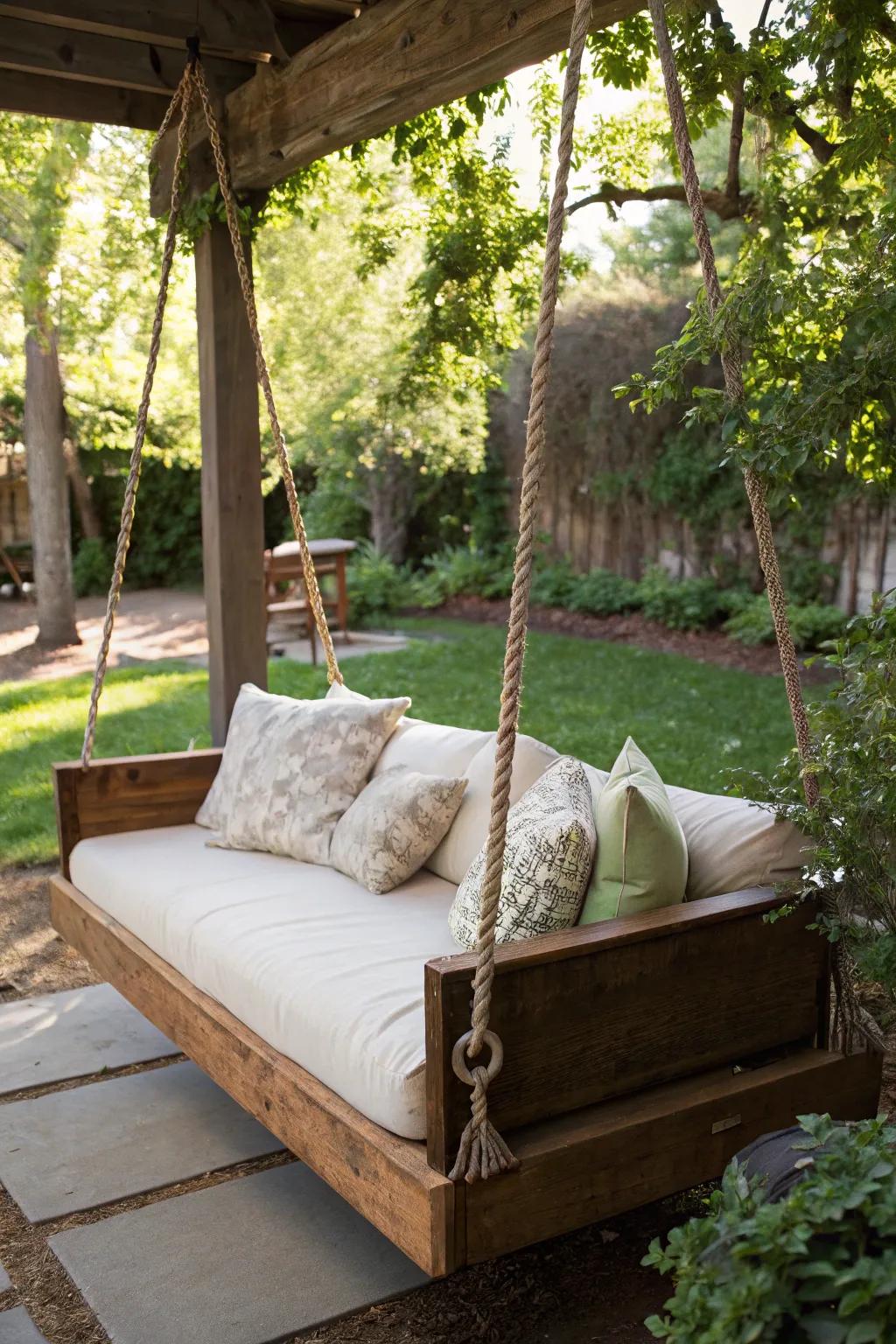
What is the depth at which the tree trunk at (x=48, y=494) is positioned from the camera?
29.1ft

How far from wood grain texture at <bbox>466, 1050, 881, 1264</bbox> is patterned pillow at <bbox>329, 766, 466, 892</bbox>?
937mm

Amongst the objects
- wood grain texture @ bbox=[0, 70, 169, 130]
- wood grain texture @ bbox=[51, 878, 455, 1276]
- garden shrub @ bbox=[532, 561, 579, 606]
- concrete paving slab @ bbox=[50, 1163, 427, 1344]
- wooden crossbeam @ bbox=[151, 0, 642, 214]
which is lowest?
concrete paving slab @ bbox=[50, 1163, 427, 1344]

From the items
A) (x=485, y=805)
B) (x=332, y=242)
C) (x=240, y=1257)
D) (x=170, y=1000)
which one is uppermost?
(x=332, y=242)

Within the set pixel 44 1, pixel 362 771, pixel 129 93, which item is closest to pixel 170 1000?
pixel 362 771

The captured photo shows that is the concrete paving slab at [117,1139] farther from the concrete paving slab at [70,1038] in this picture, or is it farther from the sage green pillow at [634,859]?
the sage green pillow at [634,859]

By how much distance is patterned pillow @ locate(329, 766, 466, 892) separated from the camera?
286cm

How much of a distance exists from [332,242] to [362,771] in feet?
26.2

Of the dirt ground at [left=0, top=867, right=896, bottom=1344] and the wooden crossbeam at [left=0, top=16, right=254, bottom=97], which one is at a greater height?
the wooden crossbeam at [left=0, top=16, right=254, bottom=97]

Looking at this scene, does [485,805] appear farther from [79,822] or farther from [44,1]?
[44,1]

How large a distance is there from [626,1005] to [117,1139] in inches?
53.9

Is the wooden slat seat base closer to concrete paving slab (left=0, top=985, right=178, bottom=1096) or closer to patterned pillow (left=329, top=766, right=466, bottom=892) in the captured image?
patterned pillow (left=329, top=766, right=466, bottom=892)

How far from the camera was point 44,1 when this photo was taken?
310cm

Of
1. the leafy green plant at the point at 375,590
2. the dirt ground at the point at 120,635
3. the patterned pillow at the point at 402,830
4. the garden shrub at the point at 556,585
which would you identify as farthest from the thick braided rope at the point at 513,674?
the leafy green plant at the point at 375,590

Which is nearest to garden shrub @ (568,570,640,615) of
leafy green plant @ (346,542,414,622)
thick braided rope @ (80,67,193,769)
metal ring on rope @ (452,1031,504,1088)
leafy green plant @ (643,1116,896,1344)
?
leafy green plant @ (346,542,414,622)
